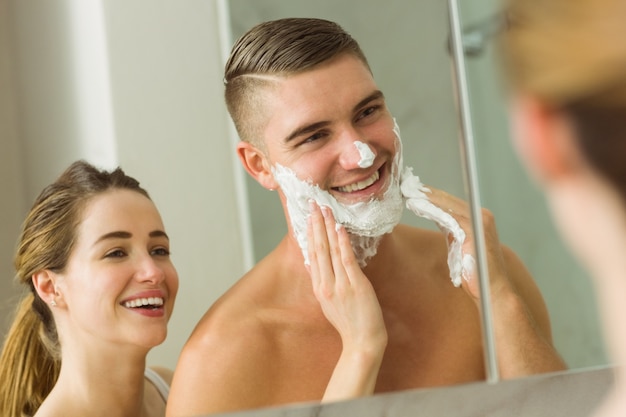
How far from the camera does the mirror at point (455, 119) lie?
0.79 m

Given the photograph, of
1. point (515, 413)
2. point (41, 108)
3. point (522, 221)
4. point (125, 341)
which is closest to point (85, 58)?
point (41, 108)

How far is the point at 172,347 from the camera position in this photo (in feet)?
2.54

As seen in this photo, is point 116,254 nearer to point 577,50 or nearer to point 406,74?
point 406,74

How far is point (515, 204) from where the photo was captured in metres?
0.82

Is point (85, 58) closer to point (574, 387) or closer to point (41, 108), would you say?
point (41, 108)

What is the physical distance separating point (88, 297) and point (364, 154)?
0.28 metres

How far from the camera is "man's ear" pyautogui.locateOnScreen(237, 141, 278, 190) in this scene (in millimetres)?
772

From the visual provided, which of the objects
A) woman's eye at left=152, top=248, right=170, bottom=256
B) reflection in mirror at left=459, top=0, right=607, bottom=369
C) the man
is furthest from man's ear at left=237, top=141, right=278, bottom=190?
reflection in mirror at left=459, top=0, right=607, bottom=369

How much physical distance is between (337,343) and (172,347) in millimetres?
152

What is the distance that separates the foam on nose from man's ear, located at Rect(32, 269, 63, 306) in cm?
30

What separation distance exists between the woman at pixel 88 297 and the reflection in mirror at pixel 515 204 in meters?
0.32

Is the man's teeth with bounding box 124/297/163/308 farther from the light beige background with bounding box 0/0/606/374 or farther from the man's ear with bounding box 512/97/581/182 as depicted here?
the man's ear with bounding box 512/97/581/182

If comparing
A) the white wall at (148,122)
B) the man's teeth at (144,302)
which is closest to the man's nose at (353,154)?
the white wall at (148,122)

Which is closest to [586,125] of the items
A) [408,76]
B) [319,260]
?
[408,76]
